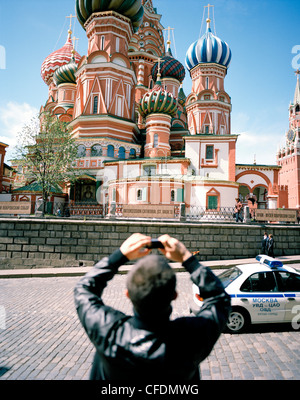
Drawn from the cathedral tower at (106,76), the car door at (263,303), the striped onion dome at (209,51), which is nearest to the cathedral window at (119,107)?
the cathedral tower at (106,76)

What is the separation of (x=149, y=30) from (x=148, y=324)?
52.1 m

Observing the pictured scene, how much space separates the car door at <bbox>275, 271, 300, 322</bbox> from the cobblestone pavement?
43cm

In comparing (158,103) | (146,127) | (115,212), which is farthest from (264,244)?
(146,127)

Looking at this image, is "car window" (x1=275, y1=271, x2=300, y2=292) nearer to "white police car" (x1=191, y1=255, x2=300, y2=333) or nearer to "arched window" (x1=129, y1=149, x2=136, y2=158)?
"white police car" (x1=191, y1=255, x2=300, y2=333)

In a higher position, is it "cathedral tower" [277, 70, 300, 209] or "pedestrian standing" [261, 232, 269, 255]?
"cathedral tower" [277, 70, 300, 209]

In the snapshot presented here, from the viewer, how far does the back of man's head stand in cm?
139

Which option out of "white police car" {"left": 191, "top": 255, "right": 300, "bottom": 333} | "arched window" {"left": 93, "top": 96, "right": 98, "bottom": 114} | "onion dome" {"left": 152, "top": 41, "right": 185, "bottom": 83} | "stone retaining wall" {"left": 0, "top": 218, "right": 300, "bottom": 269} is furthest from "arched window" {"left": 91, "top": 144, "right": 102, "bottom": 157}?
"white police car" {"left": 191, "top": 255, "right": 300, "bottom": 333}

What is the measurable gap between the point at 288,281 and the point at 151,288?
5.71 metres

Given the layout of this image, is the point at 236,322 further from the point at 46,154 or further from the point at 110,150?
the point at 110,150

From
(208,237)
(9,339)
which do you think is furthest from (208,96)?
(9,339)

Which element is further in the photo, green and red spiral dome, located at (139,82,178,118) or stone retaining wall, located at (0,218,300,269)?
green and red spiral dome, located at (139,82,178,118)

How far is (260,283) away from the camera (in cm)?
591

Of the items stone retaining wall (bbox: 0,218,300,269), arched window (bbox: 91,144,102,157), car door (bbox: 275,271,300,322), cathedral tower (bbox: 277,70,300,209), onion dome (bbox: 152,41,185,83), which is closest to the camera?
car door (bbox: 275,271,300,322)

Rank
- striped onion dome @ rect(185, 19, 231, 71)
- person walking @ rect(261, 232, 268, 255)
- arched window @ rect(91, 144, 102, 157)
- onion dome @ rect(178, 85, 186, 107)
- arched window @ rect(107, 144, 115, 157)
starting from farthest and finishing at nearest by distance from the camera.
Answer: onion dome @ rect(178, 85, 186, 107), striped onion dome @ rect(185, 19, 231, 71), arched window @ rect(107, 144, 115, 157), arched window @ rect(91, 144, 102, 157), person walking @ rect(261, 232, 268, 255)
